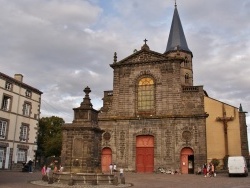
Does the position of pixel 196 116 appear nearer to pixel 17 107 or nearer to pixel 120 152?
pixel 120 152

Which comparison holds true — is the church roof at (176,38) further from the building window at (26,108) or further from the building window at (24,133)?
the building window at (24,133)

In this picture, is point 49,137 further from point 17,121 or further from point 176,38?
point 176,38

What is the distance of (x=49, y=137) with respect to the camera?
52.5 metres

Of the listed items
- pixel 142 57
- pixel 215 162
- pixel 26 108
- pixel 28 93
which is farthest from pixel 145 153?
pixel 28 93

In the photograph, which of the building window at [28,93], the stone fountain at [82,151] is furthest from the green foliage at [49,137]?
the stone fountain at [82,151]

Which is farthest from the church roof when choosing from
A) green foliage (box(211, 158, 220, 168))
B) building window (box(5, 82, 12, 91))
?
building window (box(5, 82, 12, 91))

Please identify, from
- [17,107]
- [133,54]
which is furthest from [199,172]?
[17,107]

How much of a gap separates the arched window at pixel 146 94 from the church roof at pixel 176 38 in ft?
38.9

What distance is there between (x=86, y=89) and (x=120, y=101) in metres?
15.0

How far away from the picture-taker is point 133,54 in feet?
111

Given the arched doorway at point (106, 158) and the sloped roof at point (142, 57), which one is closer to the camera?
the arched doorway at point (106, 158)

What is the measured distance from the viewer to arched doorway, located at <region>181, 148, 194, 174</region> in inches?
1158

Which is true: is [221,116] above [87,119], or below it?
above

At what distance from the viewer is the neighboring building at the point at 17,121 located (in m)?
29.8
